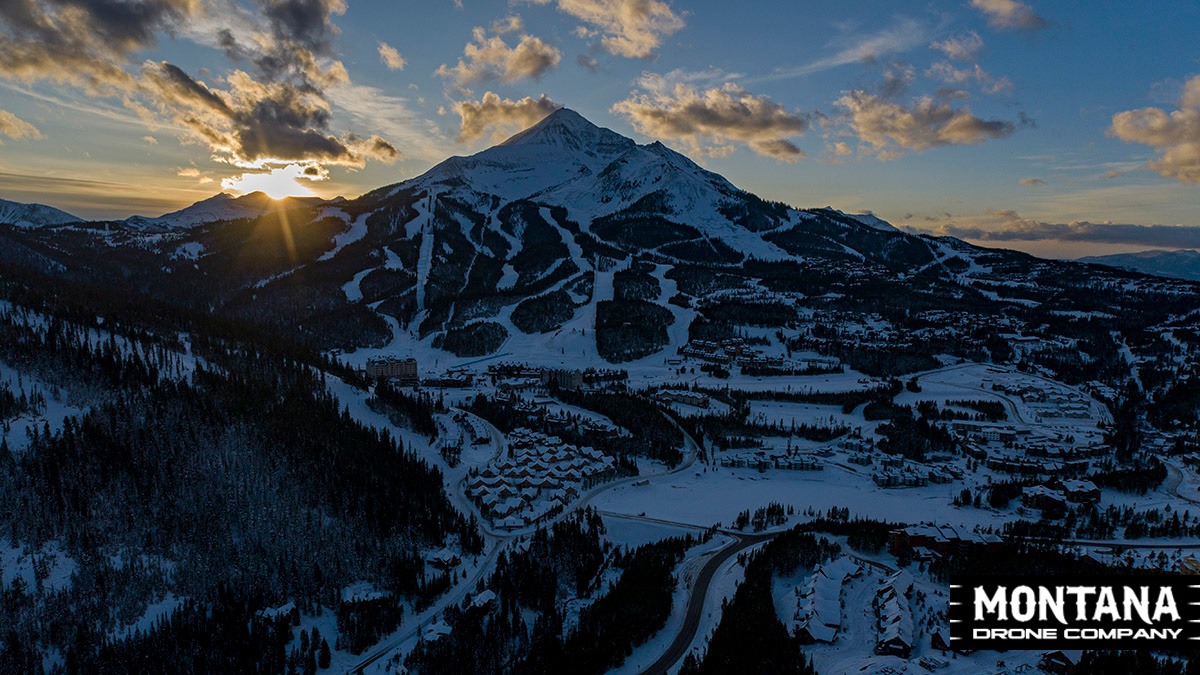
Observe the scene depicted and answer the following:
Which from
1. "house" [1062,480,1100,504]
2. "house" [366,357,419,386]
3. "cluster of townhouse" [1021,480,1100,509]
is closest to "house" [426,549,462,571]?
"cluster of townhouse" [1021,480,1100,509]

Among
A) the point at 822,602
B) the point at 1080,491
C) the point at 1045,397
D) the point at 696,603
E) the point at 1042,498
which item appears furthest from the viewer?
the point at 1045,397

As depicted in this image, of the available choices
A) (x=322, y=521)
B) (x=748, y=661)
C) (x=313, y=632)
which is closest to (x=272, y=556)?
(x=322, y=521)

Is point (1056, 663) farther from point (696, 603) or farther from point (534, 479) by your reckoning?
point (534, 479)

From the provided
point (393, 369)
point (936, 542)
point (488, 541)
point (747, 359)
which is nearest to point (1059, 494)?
point (936, 542)

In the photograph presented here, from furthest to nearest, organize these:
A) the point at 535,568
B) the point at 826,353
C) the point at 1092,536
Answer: the point at 826,353
the point at 1092,536
the point at 535,568

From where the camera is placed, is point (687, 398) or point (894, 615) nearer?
point (894, 615)

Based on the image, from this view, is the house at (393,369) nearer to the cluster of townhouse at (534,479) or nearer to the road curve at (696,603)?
the cluster of townhouse at (534,479)

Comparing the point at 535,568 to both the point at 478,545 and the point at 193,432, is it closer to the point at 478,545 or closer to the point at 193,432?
the point at 478,545
